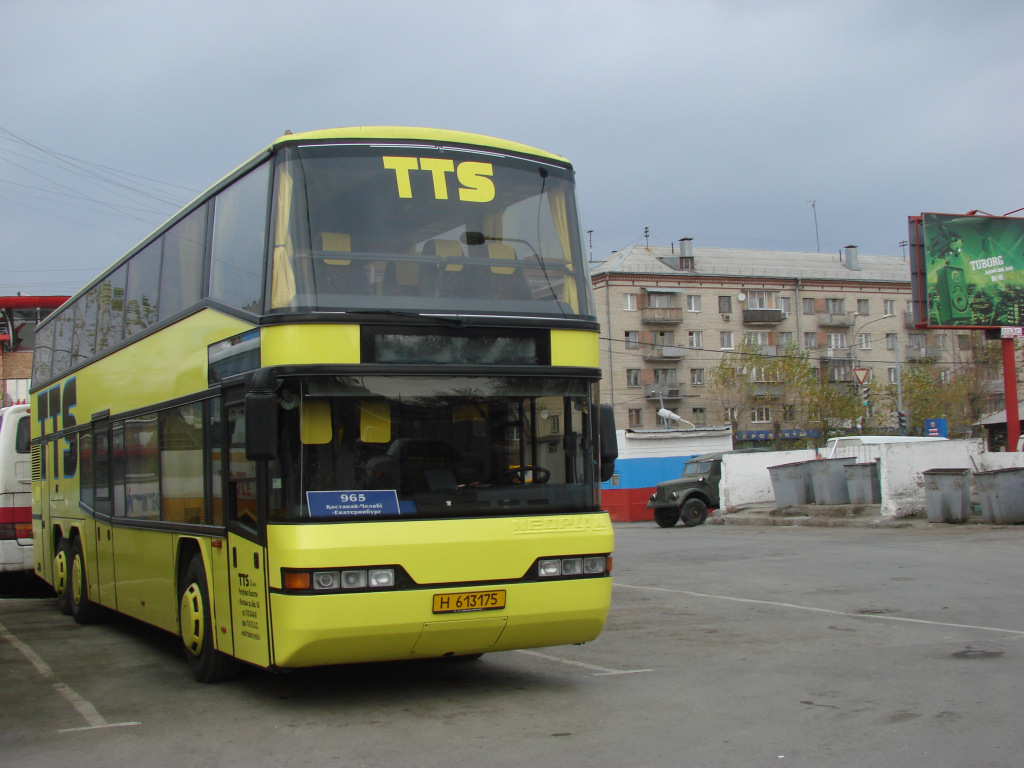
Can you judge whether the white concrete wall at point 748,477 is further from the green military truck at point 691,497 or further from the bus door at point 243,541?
the bus door at point 243,541

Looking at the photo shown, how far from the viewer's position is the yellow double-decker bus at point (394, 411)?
7.13 metres

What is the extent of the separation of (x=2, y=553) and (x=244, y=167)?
421 inches

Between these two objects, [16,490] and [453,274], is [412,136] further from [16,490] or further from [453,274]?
[16,490]

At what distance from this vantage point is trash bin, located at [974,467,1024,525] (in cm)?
2273

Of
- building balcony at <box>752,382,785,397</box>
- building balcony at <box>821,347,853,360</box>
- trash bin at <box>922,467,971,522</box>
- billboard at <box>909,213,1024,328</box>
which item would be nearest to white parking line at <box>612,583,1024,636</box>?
trash bin at <box>922,467,971,522</box>

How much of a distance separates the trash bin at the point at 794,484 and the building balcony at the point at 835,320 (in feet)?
177

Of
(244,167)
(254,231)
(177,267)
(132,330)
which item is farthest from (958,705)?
(132,330)

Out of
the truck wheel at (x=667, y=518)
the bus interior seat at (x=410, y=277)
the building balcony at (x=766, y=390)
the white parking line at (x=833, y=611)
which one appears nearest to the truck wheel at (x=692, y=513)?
the truck wheel at (x=667, y=518)

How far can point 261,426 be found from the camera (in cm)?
691

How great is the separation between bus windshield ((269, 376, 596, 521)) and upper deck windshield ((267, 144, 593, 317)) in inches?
21.7

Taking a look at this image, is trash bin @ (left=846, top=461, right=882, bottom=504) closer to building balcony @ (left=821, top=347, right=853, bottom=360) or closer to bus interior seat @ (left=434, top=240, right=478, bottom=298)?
bus interior seat @ (left=434, top=240, right=478, bottom=298)

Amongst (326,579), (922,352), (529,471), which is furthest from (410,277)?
(922,352)

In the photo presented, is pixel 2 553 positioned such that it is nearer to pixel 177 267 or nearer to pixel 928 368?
pixel 177 267

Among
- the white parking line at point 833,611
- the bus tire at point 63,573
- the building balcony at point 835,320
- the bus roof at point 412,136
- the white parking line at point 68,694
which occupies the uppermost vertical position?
the building balcony at point 835,320
